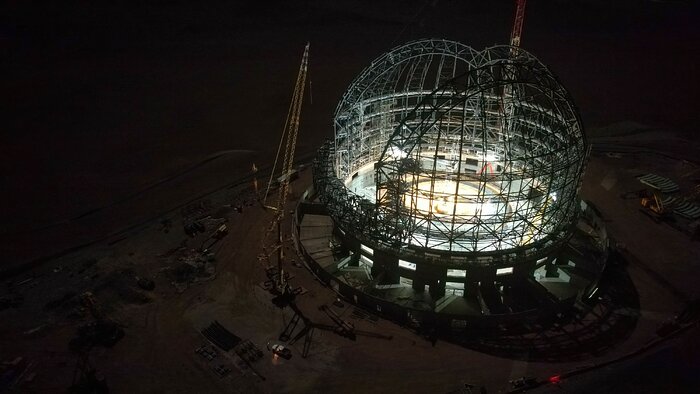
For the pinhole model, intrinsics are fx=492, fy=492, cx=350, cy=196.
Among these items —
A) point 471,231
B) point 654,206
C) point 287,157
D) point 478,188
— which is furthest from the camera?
point 287,157

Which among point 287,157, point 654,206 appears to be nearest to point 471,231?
point 654,206

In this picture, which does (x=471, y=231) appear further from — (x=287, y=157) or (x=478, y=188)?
(x=287, y=157)

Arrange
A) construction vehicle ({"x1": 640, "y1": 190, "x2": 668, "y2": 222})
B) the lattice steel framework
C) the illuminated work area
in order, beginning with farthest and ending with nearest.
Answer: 1. construction vehicle ({"x1": 640, "y1": 190, "x2": 668, "y2": 222})
2. the illuminated work area
3. the lattice steel framework

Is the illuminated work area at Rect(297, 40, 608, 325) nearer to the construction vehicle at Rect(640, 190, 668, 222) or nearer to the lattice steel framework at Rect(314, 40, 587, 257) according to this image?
the lattice steel framework at Rect(314, 40, 587, 257)

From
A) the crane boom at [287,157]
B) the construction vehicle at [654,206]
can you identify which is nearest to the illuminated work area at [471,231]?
the crane boom at [287,157]

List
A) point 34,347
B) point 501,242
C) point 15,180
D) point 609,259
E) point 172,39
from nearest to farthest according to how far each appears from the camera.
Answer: point 34,347 < point 501,242 < point 609,259 < point 15,180 < point 172,39

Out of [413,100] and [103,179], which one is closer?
[103,179]

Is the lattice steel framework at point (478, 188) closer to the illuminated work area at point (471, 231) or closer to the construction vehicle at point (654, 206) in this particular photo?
the illuminated work area at point (471, 231)

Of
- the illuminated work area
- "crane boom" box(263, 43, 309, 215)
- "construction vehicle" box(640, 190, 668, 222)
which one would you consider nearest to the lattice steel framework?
the illuminated work area

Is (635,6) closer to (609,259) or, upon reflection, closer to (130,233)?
(609,259)

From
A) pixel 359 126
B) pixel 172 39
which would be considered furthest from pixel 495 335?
pixel 172 39

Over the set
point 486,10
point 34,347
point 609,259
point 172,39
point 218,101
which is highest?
point 486,10
